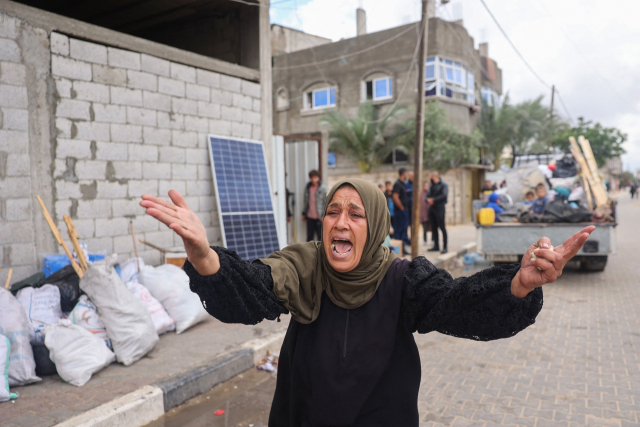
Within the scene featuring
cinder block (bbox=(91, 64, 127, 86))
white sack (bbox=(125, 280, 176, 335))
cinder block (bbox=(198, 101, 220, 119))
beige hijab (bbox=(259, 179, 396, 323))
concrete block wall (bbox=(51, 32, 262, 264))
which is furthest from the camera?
cinder block (bbox=(198, 101, 220, 119))

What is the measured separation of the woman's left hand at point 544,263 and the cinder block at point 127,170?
5.56m

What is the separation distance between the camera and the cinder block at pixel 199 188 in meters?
7.06

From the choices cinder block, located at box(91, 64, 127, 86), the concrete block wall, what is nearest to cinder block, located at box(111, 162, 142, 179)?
the concrete block wall

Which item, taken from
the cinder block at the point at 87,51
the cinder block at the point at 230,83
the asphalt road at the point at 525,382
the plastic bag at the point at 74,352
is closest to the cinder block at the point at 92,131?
the cinder block at the point at 87,51

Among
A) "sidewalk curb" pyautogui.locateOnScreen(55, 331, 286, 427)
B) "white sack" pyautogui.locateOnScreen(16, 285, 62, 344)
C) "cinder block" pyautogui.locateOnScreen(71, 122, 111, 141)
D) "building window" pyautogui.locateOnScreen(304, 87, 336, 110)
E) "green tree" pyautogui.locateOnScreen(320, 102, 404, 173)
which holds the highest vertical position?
"building window" pyautogui.locateOnScreen(304, 87, 336, 110)

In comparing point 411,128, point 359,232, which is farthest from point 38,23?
point 411,128

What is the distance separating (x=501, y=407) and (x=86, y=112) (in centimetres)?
535

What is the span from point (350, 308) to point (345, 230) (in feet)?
0.98

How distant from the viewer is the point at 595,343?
5137 millimetres

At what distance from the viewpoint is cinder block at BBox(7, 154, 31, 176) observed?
4957mm

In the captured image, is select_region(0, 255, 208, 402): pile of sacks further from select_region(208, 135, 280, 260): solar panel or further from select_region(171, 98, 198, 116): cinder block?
select_region(171, 98, 198, 116): cinder block

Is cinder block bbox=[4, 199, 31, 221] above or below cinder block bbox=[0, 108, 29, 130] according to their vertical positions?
below

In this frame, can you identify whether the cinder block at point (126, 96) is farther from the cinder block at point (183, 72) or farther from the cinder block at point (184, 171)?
the cinder block at point (184, 171)

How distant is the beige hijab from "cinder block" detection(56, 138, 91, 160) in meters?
4.52
